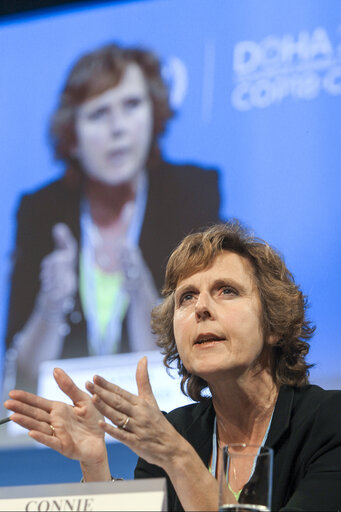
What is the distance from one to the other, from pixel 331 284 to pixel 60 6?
2.11m

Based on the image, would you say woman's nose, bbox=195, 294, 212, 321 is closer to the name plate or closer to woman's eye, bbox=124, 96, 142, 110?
the name plate

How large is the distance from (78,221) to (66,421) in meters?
1.70

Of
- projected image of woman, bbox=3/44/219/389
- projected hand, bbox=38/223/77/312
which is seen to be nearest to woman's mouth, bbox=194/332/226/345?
projected image of woman, bbox=3/44/219/389

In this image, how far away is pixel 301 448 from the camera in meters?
1.88

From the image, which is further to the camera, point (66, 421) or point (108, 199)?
point (108, 199)

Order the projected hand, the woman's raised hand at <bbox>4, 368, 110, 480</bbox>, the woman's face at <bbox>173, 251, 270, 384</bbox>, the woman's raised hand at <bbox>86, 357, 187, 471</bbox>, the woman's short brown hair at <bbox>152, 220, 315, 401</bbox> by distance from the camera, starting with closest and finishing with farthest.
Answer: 1. the woman's raised hand at <bbox>86, 357, 187, 471</bbox>
2. the woman's raised hand at <bbox>4, 368, 110, 480</bbox>
3. the woman's face at <bbox>173, 251, 270, 384</bbox>
4. the woman's short brown hair at <bbox>152, 220, 315, 401</bbox>
5. the projected hand

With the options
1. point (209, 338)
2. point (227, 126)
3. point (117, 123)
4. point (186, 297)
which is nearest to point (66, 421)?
point (209, 338)

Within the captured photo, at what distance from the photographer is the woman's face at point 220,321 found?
198 cm

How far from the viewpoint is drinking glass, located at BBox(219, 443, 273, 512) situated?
133cm

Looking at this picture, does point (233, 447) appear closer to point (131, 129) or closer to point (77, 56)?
point (131, 129)

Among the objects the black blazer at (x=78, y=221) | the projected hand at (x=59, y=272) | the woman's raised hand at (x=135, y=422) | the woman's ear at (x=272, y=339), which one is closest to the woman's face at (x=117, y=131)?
the black blazer at (x=78, y=221)

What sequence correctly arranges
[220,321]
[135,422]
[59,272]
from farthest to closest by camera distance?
[59,272] → [220,321] → [135,422]

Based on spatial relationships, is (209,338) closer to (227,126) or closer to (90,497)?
(90,497)

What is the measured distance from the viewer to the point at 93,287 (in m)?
3.21
